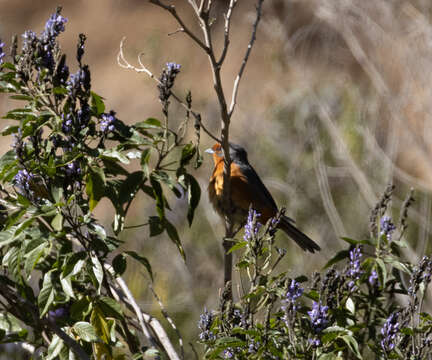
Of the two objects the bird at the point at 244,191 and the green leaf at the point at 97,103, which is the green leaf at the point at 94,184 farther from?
the bird at the point at 244,191

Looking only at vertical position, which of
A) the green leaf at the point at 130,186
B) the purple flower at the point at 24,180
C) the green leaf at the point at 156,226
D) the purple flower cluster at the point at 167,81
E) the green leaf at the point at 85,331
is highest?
the purple flower cluster at the point at 167,81

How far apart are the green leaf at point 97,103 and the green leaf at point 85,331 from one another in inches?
28.1

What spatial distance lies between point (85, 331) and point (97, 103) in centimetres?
76

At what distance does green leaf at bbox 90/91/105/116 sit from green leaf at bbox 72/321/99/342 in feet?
2.34

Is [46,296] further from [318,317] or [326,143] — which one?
[326,143]

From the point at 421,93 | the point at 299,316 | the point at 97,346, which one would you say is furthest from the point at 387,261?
the point at 421,93

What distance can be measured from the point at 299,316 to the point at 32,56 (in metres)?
1.24

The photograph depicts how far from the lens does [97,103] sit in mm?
2125

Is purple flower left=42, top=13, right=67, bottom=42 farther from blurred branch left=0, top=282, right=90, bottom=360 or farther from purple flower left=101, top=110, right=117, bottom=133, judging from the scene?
blurred branch left=0, top=282, right=90, bottom=360

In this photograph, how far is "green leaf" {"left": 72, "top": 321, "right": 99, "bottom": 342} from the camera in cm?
190

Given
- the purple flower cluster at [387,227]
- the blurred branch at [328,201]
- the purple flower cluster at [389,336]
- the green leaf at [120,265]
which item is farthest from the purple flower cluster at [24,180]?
the blurred branch at [328,201]

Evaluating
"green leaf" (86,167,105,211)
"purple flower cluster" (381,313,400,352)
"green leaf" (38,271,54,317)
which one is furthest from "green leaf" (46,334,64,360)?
"purple flower cluster" (381,313,400,352)

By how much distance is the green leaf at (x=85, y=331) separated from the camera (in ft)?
6.24

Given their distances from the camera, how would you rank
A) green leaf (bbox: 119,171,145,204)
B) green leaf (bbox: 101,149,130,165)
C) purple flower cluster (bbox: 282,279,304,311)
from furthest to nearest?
green leaf (bbox: 119,171,145,204) → green leaf (bbox: 101,149,130,165) → purple flower cluster (bbox: 282,279,304,311)
